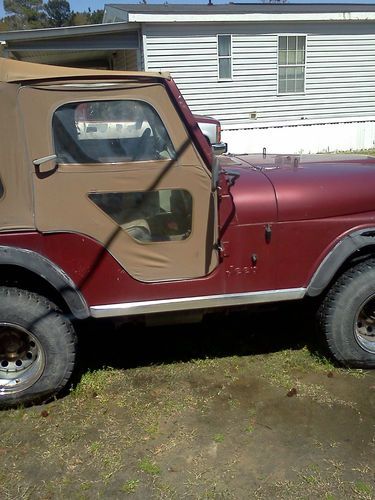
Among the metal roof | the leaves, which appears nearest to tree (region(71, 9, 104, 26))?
the leaves

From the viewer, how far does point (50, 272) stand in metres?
2.75

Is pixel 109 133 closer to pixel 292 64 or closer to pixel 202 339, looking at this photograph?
pixel 202 339

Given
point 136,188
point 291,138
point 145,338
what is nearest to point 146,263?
point 136,188

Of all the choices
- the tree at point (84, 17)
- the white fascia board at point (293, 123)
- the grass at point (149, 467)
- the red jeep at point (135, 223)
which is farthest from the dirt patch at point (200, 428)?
the tree at point (84, 17)

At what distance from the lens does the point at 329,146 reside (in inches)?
580

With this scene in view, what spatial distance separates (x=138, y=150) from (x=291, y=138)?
1244 centimetres

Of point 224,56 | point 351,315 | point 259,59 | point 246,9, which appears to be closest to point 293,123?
point 259,59

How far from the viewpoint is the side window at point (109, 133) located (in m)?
2.71

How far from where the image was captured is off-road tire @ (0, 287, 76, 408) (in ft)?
9.32

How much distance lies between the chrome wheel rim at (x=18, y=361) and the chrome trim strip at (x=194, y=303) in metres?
0.48

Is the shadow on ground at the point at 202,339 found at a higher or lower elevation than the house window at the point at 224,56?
lower

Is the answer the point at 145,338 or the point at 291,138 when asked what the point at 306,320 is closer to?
the point at 145,338

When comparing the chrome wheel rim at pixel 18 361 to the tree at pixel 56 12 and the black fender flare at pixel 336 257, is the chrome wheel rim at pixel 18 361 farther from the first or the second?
the tree at pixel 56 12

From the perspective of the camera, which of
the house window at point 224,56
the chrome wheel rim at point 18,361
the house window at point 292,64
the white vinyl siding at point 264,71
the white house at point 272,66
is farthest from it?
the house window at point 292,64
